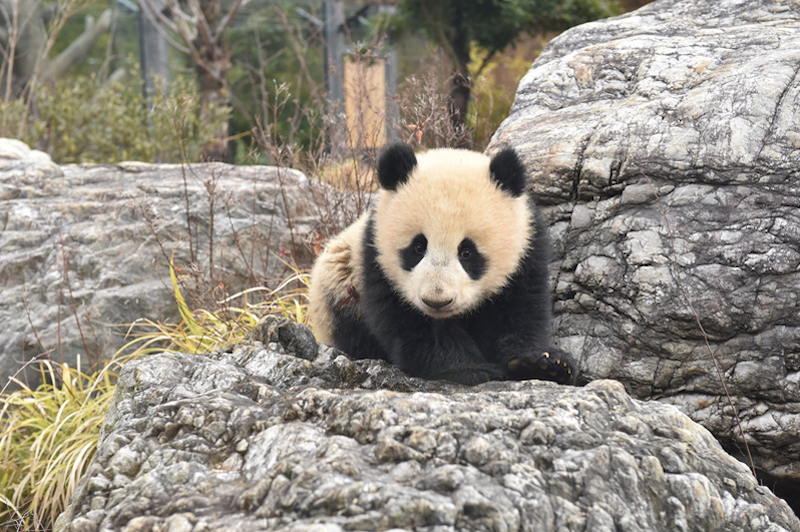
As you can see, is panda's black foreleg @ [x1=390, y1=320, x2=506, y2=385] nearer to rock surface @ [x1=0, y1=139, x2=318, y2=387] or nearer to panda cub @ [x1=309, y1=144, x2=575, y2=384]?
panda cub @ [x1=309, y1=144, x2=575, y2=384]

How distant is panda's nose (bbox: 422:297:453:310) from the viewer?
285 centimetres

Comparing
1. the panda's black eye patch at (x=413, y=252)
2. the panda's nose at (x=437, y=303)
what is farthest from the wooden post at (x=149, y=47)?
the panda's nose at (x=437, y=303)

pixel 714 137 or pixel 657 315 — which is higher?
pixel 714 137

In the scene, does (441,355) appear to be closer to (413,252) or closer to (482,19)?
(413,252)

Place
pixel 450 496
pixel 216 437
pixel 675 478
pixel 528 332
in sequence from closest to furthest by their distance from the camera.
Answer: pixel 450 496 < pixel 675 478 < pixel 216 437 < pixel 528 332

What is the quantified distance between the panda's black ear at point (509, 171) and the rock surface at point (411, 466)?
1.00 meters

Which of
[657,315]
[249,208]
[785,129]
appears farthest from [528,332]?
[249,208]

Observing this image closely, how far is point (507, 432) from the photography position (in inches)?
86.6

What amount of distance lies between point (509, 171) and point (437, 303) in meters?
0.74

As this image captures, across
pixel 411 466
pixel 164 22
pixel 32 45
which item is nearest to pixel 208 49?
pixel 164 22

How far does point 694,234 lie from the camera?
3453 mm

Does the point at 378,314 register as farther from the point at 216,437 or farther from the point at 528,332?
the point at 216,437

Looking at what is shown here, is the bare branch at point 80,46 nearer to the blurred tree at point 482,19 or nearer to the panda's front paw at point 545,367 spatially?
the blurred tree at point 482,19

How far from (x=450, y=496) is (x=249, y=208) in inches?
176
